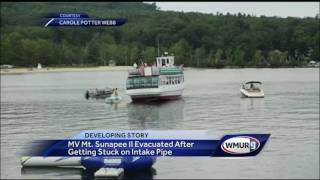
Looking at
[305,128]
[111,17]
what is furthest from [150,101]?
[111,17]

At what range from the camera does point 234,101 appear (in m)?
76.1

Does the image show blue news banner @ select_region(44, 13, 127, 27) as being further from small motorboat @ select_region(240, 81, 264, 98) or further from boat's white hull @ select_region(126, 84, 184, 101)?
boat's white hull @ select_region(126, 84, 184, 101)

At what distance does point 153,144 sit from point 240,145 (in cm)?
155

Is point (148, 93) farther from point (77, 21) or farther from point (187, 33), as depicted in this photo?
point (77, 21)

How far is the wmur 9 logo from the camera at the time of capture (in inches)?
402

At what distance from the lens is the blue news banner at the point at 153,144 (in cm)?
1020

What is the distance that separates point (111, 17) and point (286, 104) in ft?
203

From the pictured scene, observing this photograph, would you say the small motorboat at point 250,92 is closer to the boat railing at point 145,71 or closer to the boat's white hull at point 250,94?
the boat's white hull at point 250,94

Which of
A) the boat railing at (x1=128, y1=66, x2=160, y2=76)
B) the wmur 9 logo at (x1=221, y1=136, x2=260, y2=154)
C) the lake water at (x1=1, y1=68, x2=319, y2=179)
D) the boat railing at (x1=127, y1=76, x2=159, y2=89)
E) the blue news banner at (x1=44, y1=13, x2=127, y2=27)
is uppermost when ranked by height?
the blue news banner at (x1=44, y1=13, x2=127, y2=27)

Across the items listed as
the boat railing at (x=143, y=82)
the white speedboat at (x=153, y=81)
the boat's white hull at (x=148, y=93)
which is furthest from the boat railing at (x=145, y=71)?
the boat's white hull at (x=148, y=93)

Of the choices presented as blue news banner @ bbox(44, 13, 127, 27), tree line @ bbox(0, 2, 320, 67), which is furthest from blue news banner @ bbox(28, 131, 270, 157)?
tree line @ bbox(0, 2, 320, 67)

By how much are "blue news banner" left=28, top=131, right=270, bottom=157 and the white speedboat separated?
210 feet

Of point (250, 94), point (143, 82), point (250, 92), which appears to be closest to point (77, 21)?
point (250, 94)

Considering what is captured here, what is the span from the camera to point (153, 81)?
3046 inches
